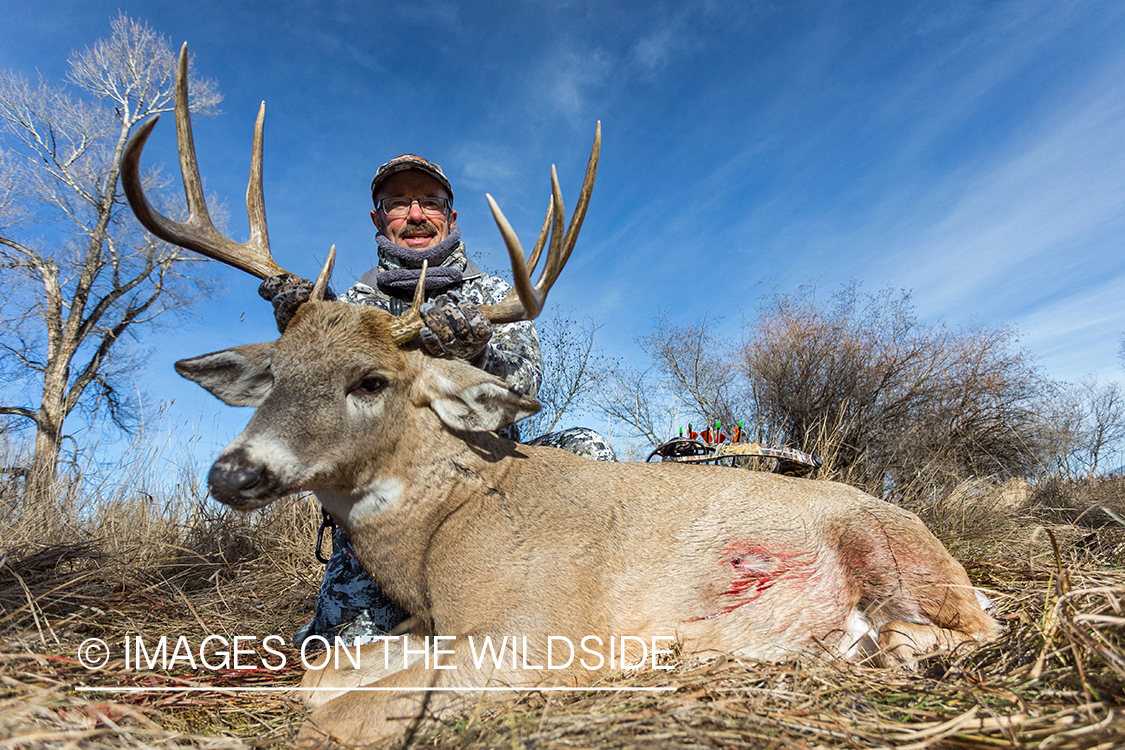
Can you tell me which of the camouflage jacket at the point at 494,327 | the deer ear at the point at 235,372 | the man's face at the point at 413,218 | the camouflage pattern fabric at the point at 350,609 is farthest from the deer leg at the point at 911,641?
the man's face at the point at 413,218

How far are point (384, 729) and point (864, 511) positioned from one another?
8.15ft

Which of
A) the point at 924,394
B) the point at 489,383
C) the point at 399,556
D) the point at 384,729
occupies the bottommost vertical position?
the point at 384,729

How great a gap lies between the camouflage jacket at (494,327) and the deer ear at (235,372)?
78cm

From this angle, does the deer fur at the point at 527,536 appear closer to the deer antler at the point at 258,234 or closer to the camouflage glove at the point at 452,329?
the camouflage glove at the point at 452,329

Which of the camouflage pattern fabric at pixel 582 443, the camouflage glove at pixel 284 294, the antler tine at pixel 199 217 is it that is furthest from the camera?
the camouflage pattern fabric at pixel 582 443

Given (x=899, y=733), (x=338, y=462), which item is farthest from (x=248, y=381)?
(x=899, y=733)

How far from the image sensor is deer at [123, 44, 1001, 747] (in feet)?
7.98

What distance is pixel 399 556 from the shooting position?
270cm

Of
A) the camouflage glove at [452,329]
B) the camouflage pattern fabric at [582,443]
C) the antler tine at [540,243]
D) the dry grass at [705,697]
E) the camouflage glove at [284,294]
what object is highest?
the antler tine at [540,243]

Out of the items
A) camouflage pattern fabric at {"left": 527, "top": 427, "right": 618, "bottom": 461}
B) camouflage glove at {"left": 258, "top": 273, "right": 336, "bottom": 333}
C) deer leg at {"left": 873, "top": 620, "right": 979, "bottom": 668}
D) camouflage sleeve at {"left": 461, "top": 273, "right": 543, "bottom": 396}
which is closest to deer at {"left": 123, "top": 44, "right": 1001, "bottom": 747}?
deer leg at {"left": 873, "top": 620, "right": 979, "bottom": 668}

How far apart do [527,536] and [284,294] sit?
66.1 inches

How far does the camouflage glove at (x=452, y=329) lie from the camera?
279 centimetres

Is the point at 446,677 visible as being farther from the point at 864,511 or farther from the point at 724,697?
the point at 864,511

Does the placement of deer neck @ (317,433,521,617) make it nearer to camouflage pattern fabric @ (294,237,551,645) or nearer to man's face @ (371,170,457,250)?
camouflage pattern fabric @ (294,237,551,645)
